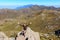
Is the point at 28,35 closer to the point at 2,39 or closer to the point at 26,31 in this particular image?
the point at 26,31

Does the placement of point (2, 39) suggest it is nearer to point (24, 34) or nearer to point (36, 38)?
point (24, 34)

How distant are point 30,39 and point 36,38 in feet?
6.81

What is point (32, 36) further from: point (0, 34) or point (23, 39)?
point (0, 34)

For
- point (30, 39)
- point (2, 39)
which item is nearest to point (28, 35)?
point (30, 39)

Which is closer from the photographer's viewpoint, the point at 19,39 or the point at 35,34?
the point at 19,39

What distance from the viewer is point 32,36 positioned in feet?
123

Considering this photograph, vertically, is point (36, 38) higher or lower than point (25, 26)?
lower

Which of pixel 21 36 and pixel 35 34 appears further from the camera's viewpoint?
pixel 35 34

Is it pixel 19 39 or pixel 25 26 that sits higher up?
pixel 25 26

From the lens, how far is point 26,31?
120 ft

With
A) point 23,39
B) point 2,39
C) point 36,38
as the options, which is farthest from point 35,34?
point 2,39

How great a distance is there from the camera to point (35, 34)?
38.5m

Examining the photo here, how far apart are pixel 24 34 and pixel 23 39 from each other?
3.21 feet

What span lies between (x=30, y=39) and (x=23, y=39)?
1.58m
